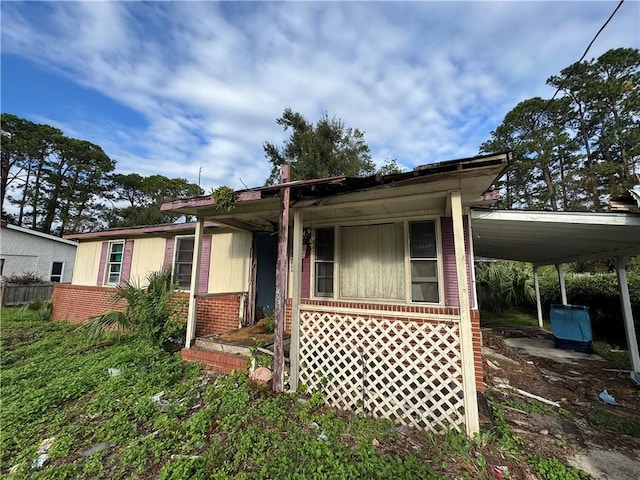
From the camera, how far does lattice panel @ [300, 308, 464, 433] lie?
→ 3.00 m

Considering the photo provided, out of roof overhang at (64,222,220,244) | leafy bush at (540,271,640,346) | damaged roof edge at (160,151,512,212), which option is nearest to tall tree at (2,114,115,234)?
roof overhang at (64,222,220,244)

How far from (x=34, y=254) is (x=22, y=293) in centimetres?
269

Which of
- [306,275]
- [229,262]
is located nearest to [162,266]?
[229,262]

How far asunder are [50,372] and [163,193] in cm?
2883

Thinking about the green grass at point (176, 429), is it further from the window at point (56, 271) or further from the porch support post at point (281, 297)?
the window at point (56, 271)

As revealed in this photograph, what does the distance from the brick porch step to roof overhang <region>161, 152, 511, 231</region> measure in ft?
8.34

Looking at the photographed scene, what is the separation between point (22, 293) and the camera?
483 inches

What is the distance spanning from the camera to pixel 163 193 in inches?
1155

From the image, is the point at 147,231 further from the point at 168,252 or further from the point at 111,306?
the point at 111,306

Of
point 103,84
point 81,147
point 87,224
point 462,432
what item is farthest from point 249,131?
point 87,224

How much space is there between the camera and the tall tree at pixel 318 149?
18.0 m

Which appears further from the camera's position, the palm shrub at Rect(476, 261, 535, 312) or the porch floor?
the palm shrub at Rect(476, 261, 535, 312)

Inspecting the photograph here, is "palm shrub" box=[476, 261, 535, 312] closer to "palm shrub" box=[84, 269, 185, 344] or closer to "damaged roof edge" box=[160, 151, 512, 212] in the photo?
"damaged roof edge" box=[160, 151, 512, 212]

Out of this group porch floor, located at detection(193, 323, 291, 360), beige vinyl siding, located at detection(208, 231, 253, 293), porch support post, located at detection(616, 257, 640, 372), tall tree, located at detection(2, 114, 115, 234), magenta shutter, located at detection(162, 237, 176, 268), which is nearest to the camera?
porch floor, located at detection(193, 323, 291, 360)
